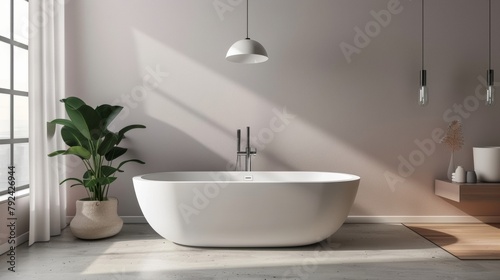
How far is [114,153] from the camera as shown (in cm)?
375

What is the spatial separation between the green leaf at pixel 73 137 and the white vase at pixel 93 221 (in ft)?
1.58

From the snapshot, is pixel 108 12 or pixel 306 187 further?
pixel 108 12

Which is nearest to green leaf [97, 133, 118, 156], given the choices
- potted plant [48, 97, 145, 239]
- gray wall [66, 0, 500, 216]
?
potted plant [48, 97, 145, 239]

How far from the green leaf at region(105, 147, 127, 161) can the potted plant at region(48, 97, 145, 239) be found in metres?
0.16

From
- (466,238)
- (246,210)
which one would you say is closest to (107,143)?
(246,210)

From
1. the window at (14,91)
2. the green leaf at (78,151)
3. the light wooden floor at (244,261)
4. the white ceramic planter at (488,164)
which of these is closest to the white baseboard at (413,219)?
the white ceramic planter at (488,164)

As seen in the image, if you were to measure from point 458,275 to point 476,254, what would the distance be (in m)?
0.56

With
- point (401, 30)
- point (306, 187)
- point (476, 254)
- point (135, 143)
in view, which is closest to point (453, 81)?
point (401, 30)

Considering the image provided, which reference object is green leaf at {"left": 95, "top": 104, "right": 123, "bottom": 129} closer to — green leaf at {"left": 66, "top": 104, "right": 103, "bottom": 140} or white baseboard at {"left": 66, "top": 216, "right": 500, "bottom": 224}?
green leaf at {"left": 66, "top": 104, "right": 103, "bottom": 140}

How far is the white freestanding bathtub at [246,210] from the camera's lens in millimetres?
2959

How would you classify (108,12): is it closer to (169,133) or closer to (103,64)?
(103,64)

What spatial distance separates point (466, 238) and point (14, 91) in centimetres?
383

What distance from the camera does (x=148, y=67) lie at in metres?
4.08

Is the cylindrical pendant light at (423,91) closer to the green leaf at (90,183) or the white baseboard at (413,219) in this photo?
the white baseboard at (413,219)
